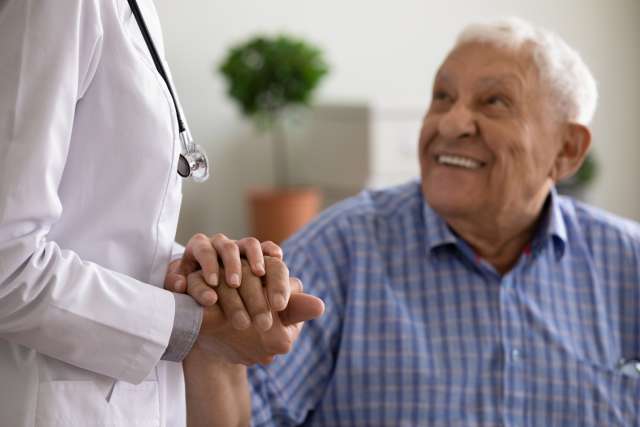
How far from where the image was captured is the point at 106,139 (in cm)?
91

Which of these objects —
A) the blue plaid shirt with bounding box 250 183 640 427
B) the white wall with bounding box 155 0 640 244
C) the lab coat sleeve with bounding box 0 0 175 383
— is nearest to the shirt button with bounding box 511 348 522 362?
the blue plaid shirt with bounding box 250 183 640 427

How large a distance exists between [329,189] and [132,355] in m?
3.62

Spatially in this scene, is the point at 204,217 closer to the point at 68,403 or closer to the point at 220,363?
the point at 220,363

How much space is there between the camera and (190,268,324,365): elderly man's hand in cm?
98

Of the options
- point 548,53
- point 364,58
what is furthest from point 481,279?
point 364,58

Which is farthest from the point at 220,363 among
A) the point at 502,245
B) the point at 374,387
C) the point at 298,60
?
the point at 298,60

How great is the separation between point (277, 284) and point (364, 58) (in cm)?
389

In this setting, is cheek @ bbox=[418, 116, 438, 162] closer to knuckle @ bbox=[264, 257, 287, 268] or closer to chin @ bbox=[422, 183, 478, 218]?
chin @ bbox=[422, 183, 478, 218]

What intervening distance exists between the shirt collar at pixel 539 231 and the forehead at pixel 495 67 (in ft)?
0.87

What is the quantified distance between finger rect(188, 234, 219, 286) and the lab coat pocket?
0.13m

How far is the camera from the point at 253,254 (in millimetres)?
1021

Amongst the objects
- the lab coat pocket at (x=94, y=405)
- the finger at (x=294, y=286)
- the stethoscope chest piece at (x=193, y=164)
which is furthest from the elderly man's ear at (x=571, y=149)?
the lab coat pocket at (x=94, y=405)

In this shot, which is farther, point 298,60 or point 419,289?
point 298,60

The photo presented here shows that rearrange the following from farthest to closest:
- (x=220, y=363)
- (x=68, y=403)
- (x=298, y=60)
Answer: (x=298, y=60)
(x=220, y=363)
(x=68, y=403)
